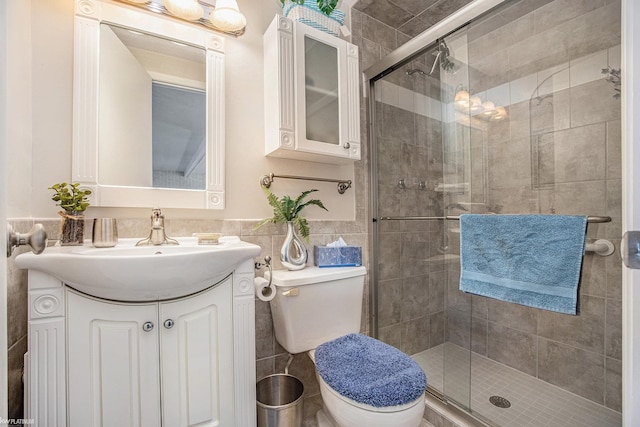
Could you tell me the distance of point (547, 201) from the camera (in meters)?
1.25

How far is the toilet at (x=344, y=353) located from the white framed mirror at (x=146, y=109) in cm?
56

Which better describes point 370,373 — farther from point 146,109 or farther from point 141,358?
point 146,109

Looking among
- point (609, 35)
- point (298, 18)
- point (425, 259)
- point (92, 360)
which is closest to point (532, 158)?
point (609, 35)

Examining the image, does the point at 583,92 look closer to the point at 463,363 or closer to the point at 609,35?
the point at 609,35

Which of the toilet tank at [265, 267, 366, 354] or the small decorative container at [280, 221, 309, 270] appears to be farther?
the small decorative container at [280, 221, 309, 270]

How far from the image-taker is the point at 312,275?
1203 mm

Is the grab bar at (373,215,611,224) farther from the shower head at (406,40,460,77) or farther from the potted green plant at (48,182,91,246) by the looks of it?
the potted green plant at (48,182,91,246)

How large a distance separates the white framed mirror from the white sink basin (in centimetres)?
35

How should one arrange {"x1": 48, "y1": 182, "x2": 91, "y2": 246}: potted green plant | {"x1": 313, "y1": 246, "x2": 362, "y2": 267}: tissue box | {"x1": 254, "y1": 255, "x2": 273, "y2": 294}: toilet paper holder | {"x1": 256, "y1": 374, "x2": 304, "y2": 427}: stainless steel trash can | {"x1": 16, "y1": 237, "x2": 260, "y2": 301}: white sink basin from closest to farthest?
{"x1": 16, "y1": 237, "x2": 260, "y2": 301}: white sink basin
{"x1": 48, "y1": 182, "x2": 91, "y2": 246}: potted green plant
{"x1": 254, "y1": 255, "x2": 273, "y2": 294}: toilet paper holder
{"x1": 256, "y1": 374, "x2": 304, "y2": 427}: stainless steel trash can
{"x1": 313, "y1": 246, "x2": 362, "y2": 267}: tissue box

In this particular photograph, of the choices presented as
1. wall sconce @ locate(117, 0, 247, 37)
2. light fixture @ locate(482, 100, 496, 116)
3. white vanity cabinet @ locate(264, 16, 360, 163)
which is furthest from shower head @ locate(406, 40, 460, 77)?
wall sconce @ locate(117, 0, 247, 37)

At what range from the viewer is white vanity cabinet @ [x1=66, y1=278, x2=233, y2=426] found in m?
0.75

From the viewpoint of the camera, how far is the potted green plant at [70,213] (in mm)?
932

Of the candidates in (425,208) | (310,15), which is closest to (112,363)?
(425,208)

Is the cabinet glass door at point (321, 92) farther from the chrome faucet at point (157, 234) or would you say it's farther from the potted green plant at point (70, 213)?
the potted green plant at point (70, 213)
